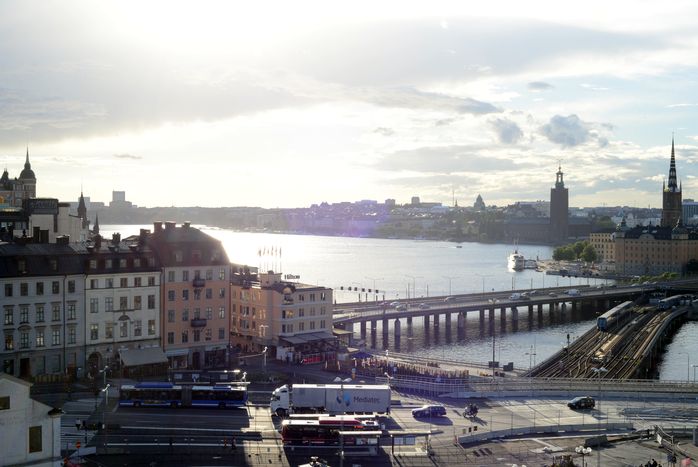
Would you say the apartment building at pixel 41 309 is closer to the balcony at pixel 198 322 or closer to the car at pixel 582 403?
the balcony at pixel 198 322

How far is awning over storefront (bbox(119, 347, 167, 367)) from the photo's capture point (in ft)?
109

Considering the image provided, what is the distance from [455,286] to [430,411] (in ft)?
250

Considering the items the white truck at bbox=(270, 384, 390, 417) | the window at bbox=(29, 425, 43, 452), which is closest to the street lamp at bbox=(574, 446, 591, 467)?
the white truck at bbox=(270, 384, 390, 417)

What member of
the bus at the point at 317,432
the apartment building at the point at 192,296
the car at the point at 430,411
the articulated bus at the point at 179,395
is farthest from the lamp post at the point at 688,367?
the bus at the point at 317,432

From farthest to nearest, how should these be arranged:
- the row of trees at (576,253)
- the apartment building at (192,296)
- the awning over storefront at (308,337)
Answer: the row of trees at (576,253) → the awning over storefront at (308,337) → the apartment building at (192,296)

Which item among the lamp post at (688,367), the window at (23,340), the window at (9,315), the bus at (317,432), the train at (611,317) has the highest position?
the window at (9,315)

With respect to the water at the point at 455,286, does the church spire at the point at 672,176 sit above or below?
above

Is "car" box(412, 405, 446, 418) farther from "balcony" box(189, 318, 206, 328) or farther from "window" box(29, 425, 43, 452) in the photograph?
"window" box(29, 425, 43, 452)

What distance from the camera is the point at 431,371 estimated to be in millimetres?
36938

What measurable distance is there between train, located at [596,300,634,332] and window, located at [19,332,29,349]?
143 ft

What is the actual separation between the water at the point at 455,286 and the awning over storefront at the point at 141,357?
728 inches

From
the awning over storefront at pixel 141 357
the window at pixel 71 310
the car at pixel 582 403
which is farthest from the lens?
Result: the window at pixel 71 310

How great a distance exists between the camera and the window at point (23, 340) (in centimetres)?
3212

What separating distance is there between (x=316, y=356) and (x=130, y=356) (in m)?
8.82
